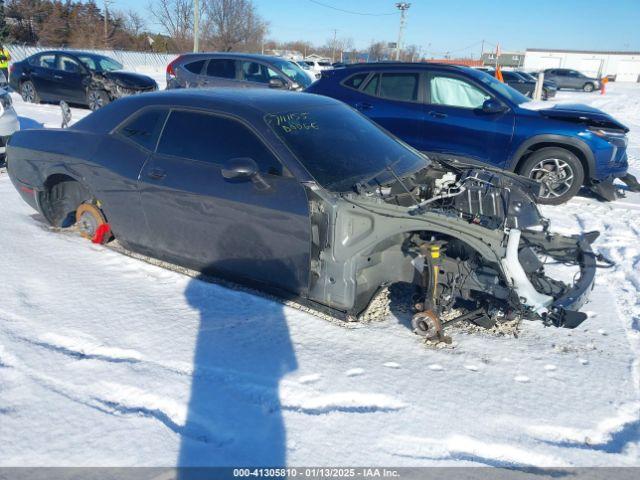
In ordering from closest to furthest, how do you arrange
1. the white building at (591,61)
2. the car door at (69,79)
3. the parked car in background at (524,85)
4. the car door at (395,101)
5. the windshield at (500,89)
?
the windshield at (500,89), the car door at (395,101), the car door at (69,79), the parked car in background at (524,85), the white building at (591,61)

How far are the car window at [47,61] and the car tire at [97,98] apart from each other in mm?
1619

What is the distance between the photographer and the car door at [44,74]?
13.7 metres

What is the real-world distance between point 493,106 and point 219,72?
699 centimetres

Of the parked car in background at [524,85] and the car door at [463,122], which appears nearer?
the car door at [463,122]

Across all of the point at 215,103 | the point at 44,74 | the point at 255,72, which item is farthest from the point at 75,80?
the point at 215,103

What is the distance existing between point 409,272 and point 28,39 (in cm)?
5052

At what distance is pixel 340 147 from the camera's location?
3.72m

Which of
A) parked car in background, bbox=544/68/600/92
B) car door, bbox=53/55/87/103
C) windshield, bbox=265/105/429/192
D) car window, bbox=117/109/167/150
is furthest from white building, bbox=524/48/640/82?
car window, bbox=117/109/167/150

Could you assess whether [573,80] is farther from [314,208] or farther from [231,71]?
[314,208]

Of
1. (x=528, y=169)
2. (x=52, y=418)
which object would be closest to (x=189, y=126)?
(x=52, y=418)

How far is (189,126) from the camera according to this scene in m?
3.84

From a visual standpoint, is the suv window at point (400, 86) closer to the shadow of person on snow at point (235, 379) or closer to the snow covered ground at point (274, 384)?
the snow covered ground at point (274, 384)

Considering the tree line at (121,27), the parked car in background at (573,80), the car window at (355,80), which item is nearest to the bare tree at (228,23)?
the tree line at (121,27)

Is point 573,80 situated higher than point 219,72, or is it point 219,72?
point 573,80
